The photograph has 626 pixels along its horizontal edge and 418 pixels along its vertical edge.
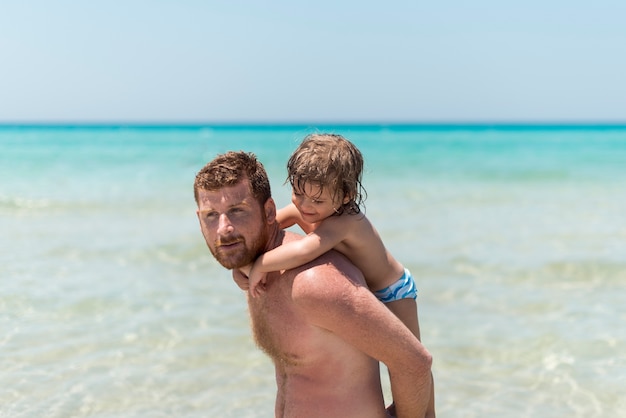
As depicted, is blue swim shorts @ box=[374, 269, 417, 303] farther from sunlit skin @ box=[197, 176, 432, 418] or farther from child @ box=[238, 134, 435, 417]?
sunlit skin @ box=[197, 176, 432, 418]

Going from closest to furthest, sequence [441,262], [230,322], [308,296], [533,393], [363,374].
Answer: [308,296] → [363,374] → [533,393] → [230,322] → [441,262]

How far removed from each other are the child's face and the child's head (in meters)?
0.01

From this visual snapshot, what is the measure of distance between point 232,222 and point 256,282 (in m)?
0.24

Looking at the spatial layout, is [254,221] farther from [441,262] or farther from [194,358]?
[441,262]

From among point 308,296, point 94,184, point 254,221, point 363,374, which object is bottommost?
point 94,184

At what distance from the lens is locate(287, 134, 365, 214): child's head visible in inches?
103

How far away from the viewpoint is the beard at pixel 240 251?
2.62 meters

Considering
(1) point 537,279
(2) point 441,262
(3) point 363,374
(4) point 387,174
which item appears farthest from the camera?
(4) point 387,174

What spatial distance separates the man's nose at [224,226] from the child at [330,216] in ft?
0.52

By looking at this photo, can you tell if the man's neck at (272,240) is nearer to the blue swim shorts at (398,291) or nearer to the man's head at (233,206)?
the man's head at (233,206)

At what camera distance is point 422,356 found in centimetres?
255

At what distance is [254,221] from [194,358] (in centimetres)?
334

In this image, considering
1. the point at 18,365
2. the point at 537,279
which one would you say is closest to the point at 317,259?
the point at 18,365

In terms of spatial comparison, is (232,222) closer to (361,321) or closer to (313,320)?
(313,320)
